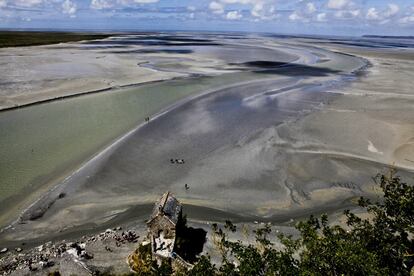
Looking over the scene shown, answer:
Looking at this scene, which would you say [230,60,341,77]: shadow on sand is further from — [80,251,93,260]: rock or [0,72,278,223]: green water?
[80,251,93,260]: rock

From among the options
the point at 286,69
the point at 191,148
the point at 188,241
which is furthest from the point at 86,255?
the point at 286,69

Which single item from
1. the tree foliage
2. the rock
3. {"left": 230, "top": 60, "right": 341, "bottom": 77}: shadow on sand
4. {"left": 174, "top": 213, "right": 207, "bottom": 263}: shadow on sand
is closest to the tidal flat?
{"left": 174, "top": 213, "right": 207, "bottom": 263}: shadow on sand

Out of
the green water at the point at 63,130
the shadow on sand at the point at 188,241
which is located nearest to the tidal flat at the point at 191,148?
the green water at the point at 63,130

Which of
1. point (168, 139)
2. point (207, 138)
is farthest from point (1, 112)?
point (207, 138)

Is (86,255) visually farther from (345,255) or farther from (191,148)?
(191,148)

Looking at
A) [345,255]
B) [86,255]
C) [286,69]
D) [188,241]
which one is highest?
[345,255]

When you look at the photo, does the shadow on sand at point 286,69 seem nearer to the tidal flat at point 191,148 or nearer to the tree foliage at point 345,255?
the tidal flat at point 191,148
